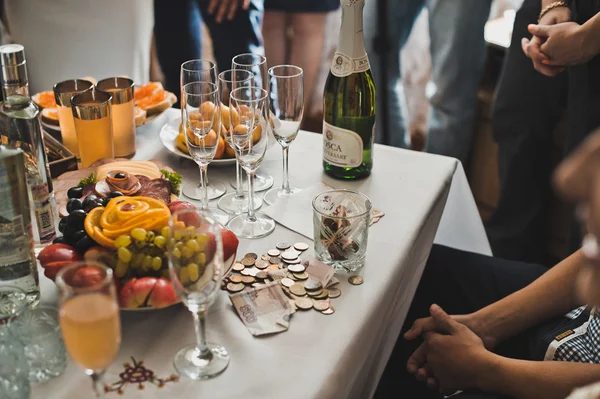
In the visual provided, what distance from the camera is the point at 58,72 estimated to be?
2.13m

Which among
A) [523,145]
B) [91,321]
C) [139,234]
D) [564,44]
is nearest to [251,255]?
[139,234]

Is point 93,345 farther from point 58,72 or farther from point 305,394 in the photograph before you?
point 58,72

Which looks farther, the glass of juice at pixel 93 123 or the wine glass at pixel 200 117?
the glass of juice at pixel 93 123

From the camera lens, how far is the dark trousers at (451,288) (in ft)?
3.87

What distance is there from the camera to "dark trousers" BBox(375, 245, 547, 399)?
1181 millimetres

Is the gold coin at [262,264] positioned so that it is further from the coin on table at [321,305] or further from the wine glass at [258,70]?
the wine glass at [258,70]

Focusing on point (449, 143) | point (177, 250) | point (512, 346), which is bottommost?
point (449, 143)

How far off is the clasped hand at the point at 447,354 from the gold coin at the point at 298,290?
11.5 inches

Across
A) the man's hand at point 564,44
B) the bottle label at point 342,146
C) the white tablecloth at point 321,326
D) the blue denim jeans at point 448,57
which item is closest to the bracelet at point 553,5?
the man's hand at point 564,44

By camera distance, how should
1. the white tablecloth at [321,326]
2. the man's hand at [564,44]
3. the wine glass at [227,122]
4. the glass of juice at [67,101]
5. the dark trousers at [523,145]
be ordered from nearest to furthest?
the white tablecloth at [321,326]
the wine glass at [227,122]
the glass of juice at [67,101]
the man's hand at [564,44]
the dark trousers at [523,145]

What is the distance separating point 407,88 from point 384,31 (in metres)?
0.56

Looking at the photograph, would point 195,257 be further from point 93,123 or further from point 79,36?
point 79,36

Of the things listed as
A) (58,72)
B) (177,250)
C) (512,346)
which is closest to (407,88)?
(58,72)

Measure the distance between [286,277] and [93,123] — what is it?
0.48 m
